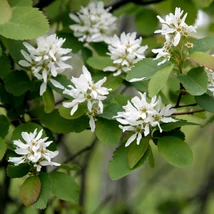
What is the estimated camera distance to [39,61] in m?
1.33

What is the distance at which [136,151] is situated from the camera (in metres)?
1.23

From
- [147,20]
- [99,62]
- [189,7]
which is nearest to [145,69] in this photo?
[99,62]

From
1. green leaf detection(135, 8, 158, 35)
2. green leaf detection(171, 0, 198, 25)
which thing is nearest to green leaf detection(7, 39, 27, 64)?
green leaf detection(171, 0, 198, 25)

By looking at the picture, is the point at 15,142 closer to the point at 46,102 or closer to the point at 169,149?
the point at 46,102

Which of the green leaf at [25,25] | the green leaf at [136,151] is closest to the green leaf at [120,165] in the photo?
the green leaf at [136,151]

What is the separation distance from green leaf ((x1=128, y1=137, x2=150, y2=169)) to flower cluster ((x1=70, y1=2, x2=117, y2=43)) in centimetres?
46

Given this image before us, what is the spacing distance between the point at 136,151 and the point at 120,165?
5cm

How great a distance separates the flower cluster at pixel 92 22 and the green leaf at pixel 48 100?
28 cm

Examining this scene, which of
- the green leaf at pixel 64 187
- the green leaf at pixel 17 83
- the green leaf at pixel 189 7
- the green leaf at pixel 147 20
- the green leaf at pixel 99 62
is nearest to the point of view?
the green leaf at pixel 64 187

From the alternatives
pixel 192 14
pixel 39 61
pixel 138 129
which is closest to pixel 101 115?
pixel 138 129

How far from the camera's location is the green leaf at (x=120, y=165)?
47.9 inches

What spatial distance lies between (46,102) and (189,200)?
2.22 meters

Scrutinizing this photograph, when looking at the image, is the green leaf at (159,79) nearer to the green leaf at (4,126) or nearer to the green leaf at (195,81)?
the green leaf at (195,81)

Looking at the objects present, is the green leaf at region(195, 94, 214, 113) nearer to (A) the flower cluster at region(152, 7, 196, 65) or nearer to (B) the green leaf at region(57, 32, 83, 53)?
(A) the flower cluster at region(152, 7, 196, 65)
